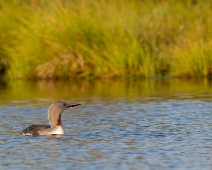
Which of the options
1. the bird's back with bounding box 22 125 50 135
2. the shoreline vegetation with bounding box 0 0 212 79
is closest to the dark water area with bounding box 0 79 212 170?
the bird's back with bounding box 22 125 50 135

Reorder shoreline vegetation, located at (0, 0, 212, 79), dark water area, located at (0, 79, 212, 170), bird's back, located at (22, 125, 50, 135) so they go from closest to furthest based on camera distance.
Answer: dark water area, located at (0, 79, 212, 170) → bird's back, located at (22, 125, 50, 135) → shoreline vegetation, located at (0, 0, 212, 79)

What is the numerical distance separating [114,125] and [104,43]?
8.81 m

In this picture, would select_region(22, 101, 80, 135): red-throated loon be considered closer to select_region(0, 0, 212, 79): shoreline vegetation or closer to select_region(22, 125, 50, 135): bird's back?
select_region(22, 125, 50, 135): bird's back

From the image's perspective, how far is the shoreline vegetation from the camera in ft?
67.8

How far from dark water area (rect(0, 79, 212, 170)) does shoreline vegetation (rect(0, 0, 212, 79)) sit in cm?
91

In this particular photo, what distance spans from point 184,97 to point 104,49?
4969 mm

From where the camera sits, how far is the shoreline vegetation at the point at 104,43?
67.8 ft

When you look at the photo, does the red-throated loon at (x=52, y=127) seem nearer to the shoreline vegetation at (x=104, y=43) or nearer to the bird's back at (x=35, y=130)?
the bird's back at (x=35, y=130)

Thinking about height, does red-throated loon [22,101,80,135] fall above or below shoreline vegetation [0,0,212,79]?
below

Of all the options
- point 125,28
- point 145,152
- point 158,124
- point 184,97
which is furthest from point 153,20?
point 145,152

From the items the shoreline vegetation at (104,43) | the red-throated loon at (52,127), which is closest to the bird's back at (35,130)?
the red-throated loon at (52,127)

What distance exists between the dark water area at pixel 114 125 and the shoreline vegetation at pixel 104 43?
910mm

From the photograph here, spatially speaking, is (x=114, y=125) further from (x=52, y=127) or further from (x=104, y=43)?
(x=104, y=43)

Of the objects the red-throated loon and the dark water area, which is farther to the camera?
the red-throated loon
